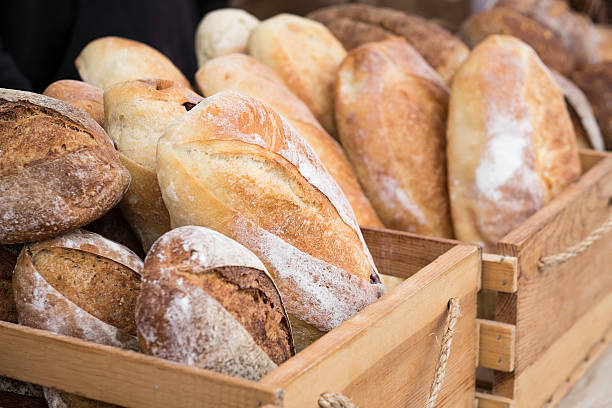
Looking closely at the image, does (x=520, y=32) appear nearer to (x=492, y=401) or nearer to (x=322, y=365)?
(x=492, y=401)

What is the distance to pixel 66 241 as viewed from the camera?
0.84m

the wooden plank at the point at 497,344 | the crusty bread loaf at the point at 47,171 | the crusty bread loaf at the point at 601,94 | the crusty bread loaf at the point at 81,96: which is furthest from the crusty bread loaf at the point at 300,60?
the crusty bread loaf at the point at 601,94

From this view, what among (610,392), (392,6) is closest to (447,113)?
(610,392)

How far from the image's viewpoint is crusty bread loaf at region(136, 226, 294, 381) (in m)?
0.72

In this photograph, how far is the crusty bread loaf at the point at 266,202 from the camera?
879mm

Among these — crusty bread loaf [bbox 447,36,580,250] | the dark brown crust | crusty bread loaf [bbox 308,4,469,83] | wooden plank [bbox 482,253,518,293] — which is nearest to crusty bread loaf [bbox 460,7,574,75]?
crusty bread loaf [bbox 308,4,469,83]

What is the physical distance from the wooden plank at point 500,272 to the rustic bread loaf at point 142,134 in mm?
523

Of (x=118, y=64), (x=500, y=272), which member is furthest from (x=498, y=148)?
(x=118, y=64)

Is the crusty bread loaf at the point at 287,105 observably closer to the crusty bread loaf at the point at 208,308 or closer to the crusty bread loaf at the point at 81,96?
the crusty bread loaf at the point at 81,96

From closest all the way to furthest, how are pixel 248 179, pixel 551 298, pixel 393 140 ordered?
1. pixel 248 179
2. pixel 551 298
3. pixel 393 140

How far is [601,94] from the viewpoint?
2031mm

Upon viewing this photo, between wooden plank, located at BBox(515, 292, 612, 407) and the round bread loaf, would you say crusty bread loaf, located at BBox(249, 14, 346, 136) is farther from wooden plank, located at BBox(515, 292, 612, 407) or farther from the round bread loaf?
the round bread loaf

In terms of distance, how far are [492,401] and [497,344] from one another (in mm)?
114

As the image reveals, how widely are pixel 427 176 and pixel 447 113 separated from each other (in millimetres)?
171
